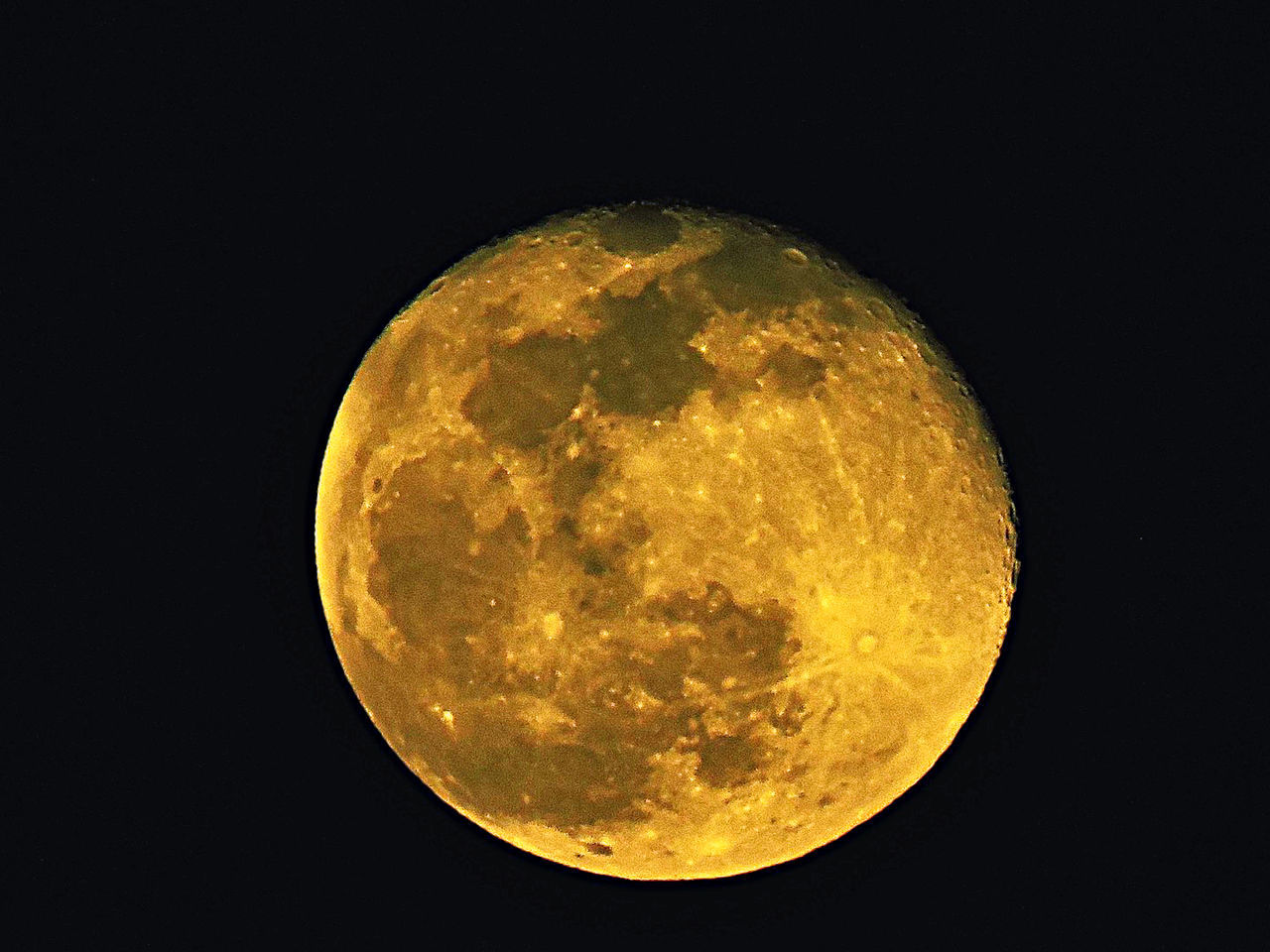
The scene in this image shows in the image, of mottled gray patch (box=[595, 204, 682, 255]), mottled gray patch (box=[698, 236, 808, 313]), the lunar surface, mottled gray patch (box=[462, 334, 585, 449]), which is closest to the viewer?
the lunar surface

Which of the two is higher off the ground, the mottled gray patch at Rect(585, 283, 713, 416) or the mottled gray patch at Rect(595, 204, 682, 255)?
the mottled gray patch at Rect(595, 204, 682, 255)

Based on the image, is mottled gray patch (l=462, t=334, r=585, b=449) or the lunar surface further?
mottled gray patch (l=462, t=334, r=585, b=449)

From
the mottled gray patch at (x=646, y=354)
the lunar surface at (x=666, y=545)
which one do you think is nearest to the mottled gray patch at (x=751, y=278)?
the lunar surface at (x=666, y=545)

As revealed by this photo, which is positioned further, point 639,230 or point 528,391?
point 639,230

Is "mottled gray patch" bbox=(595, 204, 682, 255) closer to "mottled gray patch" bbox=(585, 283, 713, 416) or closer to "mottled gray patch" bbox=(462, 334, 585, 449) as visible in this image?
"mottled gray patch" bbox=(585, 283, 713, 416)

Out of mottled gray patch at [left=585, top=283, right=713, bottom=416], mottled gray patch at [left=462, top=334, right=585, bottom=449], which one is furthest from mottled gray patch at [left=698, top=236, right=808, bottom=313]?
mottled gray patch at [left=462, top=334, right=585, bottom=449]

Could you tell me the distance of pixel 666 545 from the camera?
16.6ft

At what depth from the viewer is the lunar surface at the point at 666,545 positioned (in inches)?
201

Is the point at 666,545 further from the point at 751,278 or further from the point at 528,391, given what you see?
the point at 751,278

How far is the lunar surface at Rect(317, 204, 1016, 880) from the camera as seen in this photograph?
201 inches

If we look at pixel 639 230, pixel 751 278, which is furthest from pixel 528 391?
pixel 751 278

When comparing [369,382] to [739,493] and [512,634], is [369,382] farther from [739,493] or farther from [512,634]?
[739,493]

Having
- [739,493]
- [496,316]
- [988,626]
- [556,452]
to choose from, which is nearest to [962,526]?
[988,626]

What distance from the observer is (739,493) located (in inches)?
200
